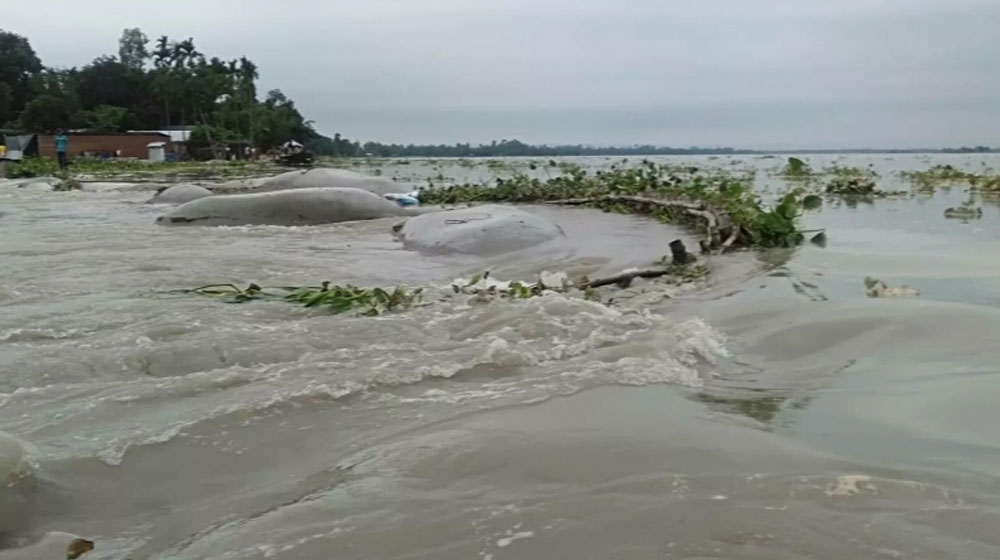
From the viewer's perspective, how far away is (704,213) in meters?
10.3

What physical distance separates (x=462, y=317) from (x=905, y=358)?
251 cm

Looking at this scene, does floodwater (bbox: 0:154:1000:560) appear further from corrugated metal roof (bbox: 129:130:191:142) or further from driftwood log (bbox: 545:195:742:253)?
corrugated metal roof (bbox: 129:130:191:142)

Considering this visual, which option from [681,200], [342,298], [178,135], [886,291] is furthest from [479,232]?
[178,135]

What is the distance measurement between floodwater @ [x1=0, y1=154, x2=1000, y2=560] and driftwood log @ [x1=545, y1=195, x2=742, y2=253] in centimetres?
212

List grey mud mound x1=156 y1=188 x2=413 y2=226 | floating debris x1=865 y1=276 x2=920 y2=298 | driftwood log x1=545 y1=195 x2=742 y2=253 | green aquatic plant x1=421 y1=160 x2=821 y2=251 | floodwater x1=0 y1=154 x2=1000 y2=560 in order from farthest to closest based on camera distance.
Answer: grey mud mound x1=156 y1=188 x2=413 y2=226 → green aquatic plant x1=421 y1=160 x2=821 y2=251 → driftwood log x1=545 y1=195 x2=742 y2=253 → floating debris x1=865 y1=276 x2=920 y2=298 → floodwater x1=0 y1=154 x2=1000 y2=560

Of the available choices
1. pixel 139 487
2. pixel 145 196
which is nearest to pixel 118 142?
pixel 145 196

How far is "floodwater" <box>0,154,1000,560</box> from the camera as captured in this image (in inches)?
91.0

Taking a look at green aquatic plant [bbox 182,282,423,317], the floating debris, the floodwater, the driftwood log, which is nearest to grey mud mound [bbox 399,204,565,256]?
the driftwood log

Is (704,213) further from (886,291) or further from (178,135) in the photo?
(178,135)

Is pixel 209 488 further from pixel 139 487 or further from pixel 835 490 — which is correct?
pixel 835 490

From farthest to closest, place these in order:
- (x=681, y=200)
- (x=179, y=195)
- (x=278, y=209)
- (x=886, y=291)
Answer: (x=179, y=195) < (x=278, y=209) < (x=681, y=200) < (x=886, y=291)

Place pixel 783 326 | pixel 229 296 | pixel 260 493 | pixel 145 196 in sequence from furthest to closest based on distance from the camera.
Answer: pixel 145 196 → pixel 229 296 → pixel 783 326 → pixel 260 493

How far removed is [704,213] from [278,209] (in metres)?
5.67

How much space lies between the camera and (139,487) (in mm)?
2820
